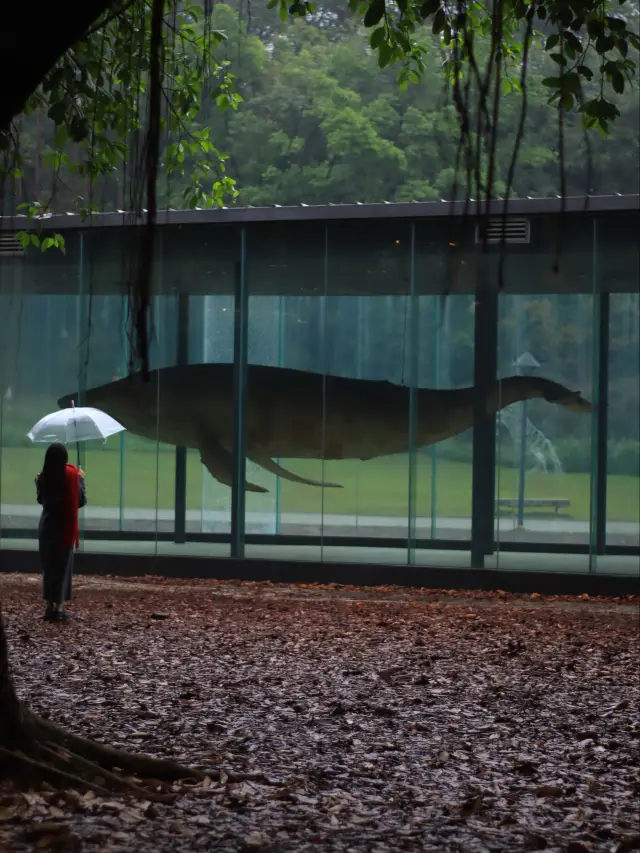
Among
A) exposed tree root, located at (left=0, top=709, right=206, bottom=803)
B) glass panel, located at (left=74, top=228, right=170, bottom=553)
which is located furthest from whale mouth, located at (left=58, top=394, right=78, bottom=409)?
exposed tree root, located at (left=0, top=709, right=206, bottom=803)

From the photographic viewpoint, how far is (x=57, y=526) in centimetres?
1184

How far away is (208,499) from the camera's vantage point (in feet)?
57.4

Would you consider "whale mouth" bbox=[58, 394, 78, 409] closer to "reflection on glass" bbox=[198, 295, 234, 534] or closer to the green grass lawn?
the green grass lawn

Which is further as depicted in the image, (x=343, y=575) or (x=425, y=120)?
(x=425, y=120)

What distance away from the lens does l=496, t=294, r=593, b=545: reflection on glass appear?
16031 millimetres

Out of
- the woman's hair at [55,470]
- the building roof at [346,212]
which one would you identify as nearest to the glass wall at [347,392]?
the building roof at [346,212]

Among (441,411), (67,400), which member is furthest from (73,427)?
(441,411)

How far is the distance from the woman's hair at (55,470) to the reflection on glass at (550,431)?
6.40 metres

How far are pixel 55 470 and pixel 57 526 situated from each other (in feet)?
1.71

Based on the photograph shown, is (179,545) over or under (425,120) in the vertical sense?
A: under

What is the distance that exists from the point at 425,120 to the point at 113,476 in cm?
2245

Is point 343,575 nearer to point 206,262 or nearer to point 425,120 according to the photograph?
point 206,262

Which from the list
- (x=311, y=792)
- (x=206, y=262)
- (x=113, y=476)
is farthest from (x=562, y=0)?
(x=113, y=476)

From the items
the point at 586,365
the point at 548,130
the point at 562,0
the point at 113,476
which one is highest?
the point at 548,130
